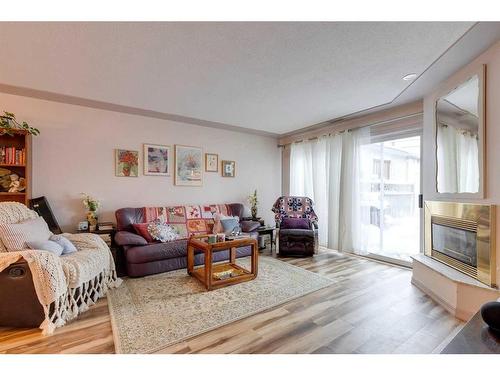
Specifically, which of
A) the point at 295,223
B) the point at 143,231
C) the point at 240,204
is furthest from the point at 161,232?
the point at 295,223

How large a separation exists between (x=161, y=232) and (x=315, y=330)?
2.29 m

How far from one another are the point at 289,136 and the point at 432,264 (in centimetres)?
346

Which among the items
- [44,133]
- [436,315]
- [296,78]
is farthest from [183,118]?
→ [436,315]

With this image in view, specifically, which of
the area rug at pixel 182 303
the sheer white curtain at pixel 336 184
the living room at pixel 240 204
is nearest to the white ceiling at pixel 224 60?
the living room at pixel 240 204

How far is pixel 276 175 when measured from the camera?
17.6 feet

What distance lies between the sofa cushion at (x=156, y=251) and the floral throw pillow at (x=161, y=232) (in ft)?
0.37

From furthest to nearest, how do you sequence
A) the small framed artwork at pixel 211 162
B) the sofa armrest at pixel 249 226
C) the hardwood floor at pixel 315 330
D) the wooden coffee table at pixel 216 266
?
1. the small framed artwork at pixel 211 162
2. the sofa armrest at pixel 249 226
3. the wooden coffee table at pixel 216 266
4. the hardwood floor at pixel 315 330

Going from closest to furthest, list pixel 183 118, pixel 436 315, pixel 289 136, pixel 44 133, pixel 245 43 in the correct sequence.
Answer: pixel 245 43
pixel 436 315
pixel 44 133
pixel 183 118
pixel 289 136

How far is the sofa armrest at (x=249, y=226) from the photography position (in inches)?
154

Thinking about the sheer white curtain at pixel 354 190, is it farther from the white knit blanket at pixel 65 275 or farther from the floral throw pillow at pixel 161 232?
the white knit blanket at pixel 65 275

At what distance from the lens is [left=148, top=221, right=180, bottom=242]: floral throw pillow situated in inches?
125

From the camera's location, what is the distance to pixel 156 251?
9.67 feet

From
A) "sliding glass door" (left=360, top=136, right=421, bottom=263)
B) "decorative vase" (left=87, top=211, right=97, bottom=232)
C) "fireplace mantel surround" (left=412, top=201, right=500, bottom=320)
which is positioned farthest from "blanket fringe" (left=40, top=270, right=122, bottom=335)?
"sliding glass door" (left=360, top=136, right=421, bottom=263)
